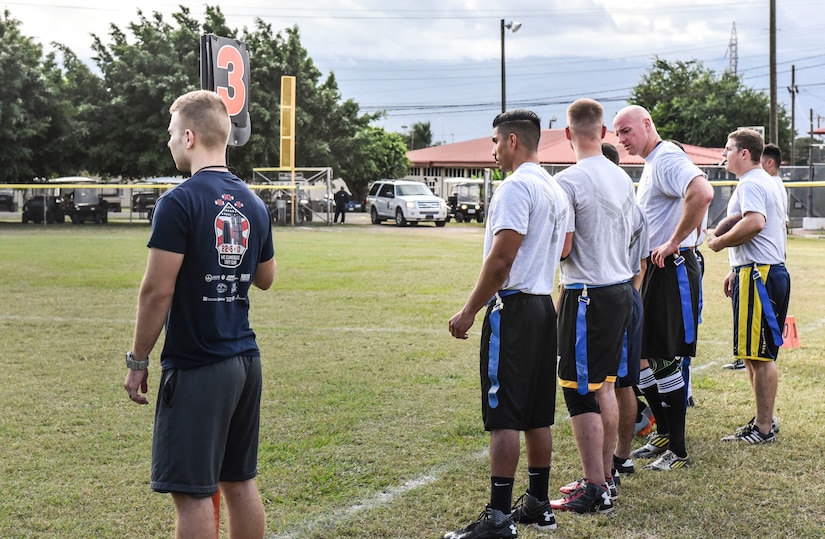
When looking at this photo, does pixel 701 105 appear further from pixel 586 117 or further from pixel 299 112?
pixel 586 117

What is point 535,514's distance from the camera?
15.2 ft

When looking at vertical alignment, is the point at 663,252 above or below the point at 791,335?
above

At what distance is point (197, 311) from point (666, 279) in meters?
3.40

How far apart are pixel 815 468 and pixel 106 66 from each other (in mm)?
41246

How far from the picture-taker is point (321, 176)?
39031 mm

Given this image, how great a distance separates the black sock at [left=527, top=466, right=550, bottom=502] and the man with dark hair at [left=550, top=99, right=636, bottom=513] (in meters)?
0.25

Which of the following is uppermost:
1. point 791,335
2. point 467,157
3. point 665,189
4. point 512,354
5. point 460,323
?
point 467,157

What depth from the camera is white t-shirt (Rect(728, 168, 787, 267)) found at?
6316mm

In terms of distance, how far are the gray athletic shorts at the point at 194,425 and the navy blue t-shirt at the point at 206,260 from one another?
6 cm

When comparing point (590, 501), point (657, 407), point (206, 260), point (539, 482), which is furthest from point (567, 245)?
point (206, 260)

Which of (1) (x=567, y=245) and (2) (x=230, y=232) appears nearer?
(2) (x=230, y=232)

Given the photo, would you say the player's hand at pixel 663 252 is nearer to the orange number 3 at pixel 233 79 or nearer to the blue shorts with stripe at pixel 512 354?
the blue shorts with stripe at pixel 512 354

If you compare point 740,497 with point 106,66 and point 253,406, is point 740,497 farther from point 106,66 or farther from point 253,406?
point 106,66

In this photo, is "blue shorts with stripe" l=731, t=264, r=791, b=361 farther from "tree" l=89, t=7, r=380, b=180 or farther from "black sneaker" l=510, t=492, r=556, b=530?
"tree" l=89, t=7, r=380, b=180
